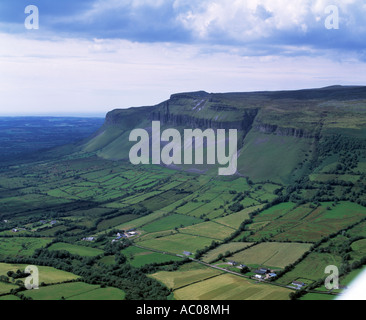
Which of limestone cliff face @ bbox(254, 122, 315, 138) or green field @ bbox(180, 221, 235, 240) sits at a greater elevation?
limestone cliff face @ bbox(254, 122, 315, 138)

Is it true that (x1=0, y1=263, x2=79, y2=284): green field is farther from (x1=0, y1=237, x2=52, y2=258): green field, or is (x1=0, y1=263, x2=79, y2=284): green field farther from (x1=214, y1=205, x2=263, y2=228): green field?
(x1=214, y1=205, x2=263, y2=228): green field

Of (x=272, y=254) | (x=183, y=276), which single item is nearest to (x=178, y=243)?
(x=183, y=276)

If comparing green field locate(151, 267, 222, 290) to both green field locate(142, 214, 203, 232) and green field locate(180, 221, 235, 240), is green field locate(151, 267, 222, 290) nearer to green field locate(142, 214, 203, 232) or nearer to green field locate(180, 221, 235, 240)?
green field locate(180, 221, 235, 240)

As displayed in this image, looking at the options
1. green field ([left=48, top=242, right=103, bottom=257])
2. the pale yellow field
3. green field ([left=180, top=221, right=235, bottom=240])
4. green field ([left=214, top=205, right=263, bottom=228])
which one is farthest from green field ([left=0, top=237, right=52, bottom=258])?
green field ([left=214, top=205, right=263, bottom=228])

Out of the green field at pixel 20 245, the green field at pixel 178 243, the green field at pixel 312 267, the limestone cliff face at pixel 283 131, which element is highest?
the limestone cliff face at pixel 283 131

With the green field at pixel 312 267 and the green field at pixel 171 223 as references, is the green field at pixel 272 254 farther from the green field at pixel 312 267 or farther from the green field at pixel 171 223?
the green field at pixel 171 223


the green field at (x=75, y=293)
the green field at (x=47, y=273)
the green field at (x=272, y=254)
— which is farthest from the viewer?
the green field at (x=272, y=254)

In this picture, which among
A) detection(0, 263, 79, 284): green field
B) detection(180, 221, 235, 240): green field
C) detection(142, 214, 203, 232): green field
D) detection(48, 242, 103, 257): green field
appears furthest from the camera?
detection(142, 214, 203, 232): green field

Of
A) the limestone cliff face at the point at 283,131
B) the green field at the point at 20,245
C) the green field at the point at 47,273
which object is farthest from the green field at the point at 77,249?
the limestone cliff face at the point at 283,131

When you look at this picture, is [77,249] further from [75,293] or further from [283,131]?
[283,131]

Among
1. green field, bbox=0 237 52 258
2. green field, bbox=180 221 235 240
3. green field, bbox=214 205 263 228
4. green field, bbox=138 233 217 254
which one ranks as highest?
green field, bbox=214 205 263 228

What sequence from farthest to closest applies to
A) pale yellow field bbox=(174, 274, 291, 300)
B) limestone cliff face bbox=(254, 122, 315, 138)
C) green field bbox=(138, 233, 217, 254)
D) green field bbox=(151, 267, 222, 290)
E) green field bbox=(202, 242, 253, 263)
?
limestone cliff face bbox=(254, 122, 315, 138) < green field bbox=(138, 233, 217, 254) < green field bbox=(202, 242, 253, 263) < green field bbox=(151, 267, 222, 290) < pale yellow field bbox=(174, 274, 291, 300)

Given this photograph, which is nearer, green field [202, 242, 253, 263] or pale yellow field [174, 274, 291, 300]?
pale yellow field [174, 274, 291, 300]
